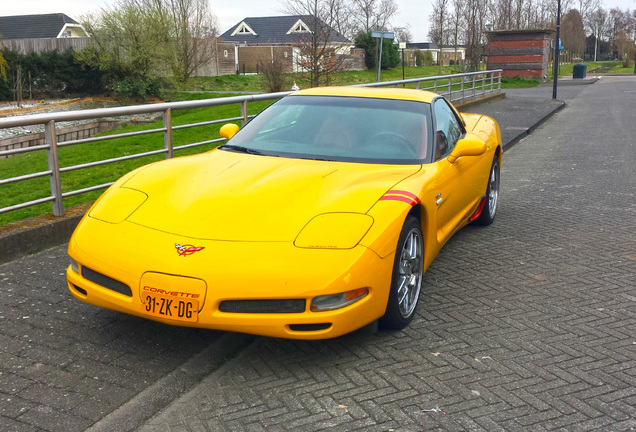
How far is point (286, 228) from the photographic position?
11.7ft

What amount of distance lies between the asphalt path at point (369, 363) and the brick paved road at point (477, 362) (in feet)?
0.03

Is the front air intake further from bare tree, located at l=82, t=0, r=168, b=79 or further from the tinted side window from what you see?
bare tree, located at l=82, t=0, r=168, b=79

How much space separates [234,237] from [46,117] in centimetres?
293

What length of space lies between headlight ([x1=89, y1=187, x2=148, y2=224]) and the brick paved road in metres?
1.08

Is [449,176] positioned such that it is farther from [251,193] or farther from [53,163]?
[53,163]

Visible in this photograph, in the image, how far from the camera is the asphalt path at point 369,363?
300 cm

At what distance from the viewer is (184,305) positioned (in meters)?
3.29

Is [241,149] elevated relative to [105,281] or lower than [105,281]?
elevated

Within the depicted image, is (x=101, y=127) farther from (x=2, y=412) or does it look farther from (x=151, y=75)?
(x=2, y=412)

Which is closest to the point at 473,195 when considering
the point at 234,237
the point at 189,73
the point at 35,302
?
the point at 234,237

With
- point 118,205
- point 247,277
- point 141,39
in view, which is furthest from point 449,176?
point 141,39

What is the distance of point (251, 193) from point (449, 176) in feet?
5.59

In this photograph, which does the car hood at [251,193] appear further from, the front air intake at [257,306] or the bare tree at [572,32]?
the bare tree at [572,32]

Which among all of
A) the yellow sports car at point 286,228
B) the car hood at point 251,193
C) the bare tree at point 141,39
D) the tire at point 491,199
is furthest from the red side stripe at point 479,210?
→ the bare tree at point 141,39
